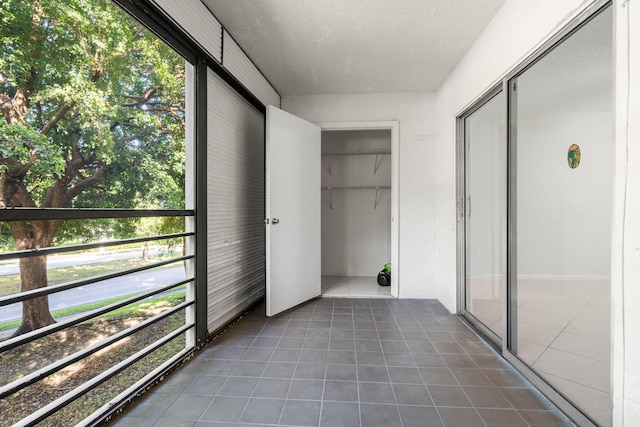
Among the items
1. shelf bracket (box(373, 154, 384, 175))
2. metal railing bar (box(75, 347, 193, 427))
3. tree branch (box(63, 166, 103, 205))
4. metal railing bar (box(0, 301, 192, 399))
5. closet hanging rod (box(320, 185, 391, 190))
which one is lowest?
metal railing bar (box(75, 347, 193, 427))

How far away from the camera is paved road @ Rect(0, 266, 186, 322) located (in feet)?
3.77

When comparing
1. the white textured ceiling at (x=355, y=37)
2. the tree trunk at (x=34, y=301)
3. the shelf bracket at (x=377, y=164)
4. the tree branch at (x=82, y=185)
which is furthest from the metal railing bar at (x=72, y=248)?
the shelf bracket at (x=377, y=164)

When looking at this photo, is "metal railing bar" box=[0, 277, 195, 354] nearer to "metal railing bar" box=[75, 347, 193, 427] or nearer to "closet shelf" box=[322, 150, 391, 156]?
"metal railing bar" box=[75, 347, 193, 427]

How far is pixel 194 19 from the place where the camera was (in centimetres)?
192

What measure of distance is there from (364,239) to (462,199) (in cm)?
194

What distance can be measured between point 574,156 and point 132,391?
2.66 metres

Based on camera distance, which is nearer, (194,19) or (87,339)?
(87,339)

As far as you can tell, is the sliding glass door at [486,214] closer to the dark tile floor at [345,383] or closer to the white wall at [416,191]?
the dark tile floor at [345,383]

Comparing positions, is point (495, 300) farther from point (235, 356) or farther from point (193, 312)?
point (193, 312)

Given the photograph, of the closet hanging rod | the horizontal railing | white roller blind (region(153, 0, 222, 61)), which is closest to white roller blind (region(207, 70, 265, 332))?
white roller blind (region(153, 0, 222, 61))

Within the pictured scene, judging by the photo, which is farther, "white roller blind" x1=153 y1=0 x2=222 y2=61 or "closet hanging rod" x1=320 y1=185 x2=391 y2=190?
"closet hanging rod" x1=320 y1=185 x2=391 y2=190

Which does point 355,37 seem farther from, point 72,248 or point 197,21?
point 72,248

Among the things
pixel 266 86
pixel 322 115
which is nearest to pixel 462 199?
pixel 322 115

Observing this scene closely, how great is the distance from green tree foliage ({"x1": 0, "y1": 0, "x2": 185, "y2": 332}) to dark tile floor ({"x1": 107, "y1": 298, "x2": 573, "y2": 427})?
91 centimetres
